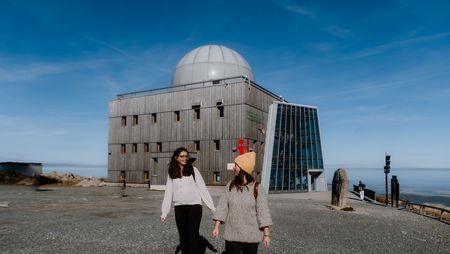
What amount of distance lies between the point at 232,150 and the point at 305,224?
1974 cm

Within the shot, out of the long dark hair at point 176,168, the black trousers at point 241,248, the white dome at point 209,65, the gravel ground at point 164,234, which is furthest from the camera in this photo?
the white dome at point 209,65

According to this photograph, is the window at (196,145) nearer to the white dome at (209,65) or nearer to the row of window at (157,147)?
the row of window at (157,147)

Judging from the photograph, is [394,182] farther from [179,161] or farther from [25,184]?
[25,184]

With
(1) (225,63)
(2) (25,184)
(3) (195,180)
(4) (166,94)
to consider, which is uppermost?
(1) (225,63)

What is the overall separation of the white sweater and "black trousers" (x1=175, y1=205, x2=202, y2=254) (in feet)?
0.36

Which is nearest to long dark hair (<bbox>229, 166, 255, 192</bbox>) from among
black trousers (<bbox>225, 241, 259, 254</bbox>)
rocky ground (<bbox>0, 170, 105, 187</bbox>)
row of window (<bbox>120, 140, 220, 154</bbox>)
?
black trousers (<bbox>225, 241, 259, 254</bbox>)

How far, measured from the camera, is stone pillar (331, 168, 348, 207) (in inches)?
741

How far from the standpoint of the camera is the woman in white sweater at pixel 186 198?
6.41 metres

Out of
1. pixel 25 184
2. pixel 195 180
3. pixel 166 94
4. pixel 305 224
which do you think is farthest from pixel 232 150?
pixel 195 180

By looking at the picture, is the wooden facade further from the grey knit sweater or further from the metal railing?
the grey knit sweater

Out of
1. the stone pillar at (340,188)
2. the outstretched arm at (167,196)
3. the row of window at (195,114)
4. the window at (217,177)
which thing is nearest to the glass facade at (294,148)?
the window at (217,177)

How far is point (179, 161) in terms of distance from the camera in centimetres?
667

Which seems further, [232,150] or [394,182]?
[232,150]

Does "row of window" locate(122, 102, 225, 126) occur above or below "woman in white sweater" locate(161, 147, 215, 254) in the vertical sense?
above
